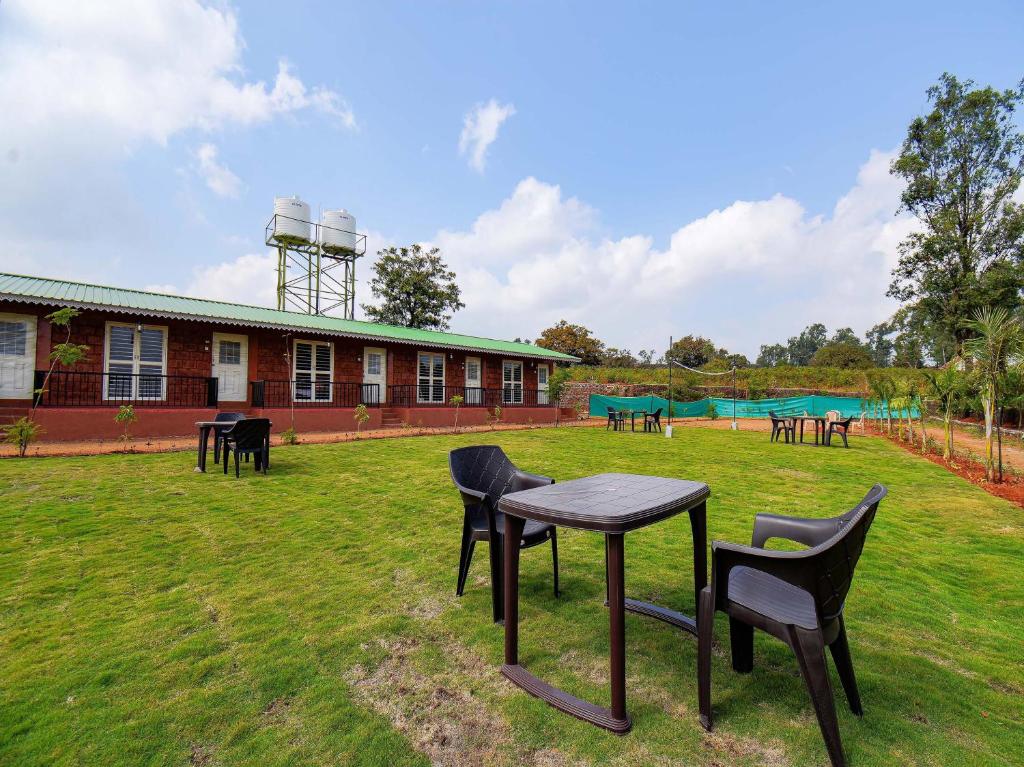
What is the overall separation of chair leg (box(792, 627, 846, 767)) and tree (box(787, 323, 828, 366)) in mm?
97016

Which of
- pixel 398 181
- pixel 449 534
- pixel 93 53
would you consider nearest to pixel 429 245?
pixel 398 181

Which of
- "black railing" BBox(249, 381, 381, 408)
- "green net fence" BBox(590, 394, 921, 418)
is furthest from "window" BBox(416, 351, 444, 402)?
"green net fence" BBox(590, 394, 921, 418)

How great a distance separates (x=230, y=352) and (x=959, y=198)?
32674mm

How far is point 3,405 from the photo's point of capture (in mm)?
10102

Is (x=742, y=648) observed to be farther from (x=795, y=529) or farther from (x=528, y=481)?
(x=528, y=481)

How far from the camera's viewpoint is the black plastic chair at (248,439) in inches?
259

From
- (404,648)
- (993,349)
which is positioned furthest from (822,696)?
(993,349)

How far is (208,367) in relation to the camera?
12594 millimetres

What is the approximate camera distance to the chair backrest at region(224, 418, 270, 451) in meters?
6.56

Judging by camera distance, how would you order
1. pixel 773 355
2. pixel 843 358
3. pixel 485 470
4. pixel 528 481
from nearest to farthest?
1. pixel 528 481
2. pixel 485 470
3. pixel 843 358
4. pixel 773 355

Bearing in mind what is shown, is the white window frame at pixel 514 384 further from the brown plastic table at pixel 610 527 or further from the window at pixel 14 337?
the brown plastic table at pixel 610 527

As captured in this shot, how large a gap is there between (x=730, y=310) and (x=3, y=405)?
993 inches

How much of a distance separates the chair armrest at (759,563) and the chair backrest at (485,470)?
1669 mm

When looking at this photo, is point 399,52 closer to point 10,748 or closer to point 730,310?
point 10,748
